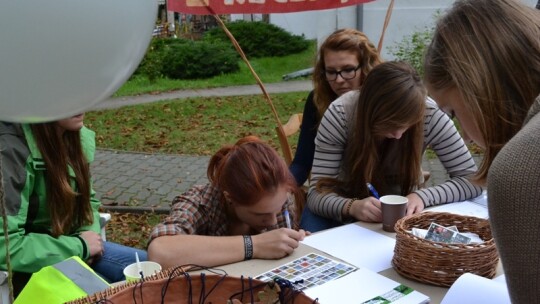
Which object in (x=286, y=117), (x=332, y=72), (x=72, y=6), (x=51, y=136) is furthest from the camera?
(x=286, y=117)

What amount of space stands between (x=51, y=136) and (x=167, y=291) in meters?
1.14

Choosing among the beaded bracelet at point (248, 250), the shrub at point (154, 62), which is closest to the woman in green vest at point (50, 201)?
the beaded bracelet at point (248, 250)

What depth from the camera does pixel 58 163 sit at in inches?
90.7

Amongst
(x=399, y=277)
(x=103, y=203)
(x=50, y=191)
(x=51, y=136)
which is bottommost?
(x=103, y=203)

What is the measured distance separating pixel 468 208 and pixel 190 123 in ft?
19.8

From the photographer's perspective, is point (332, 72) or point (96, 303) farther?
point (332, 72)

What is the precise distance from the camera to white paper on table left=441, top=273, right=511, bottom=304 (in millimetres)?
1446

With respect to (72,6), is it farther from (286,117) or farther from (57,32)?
(286,117)

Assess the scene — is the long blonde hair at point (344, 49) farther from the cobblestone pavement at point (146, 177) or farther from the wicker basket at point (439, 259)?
the cobblestone pavement at point (146, 177)

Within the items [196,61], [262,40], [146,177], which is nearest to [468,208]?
[146,177]

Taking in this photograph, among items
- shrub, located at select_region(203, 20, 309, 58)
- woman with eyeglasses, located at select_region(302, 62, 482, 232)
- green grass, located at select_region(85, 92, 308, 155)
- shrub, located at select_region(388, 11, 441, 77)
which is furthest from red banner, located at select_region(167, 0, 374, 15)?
shrub, located at select_region(203, 20, 309, 58)

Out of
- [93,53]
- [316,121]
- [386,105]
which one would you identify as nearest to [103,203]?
[316,121]

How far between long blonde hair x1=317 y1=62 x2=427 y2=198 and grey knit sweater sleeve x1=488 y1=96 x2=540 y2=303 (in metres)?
1.42

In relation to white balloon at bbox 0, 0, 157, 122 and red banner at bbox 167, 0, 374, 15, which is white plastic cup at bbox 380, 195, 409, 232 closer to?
white balloon at bbox 0, 0, 157, 122
